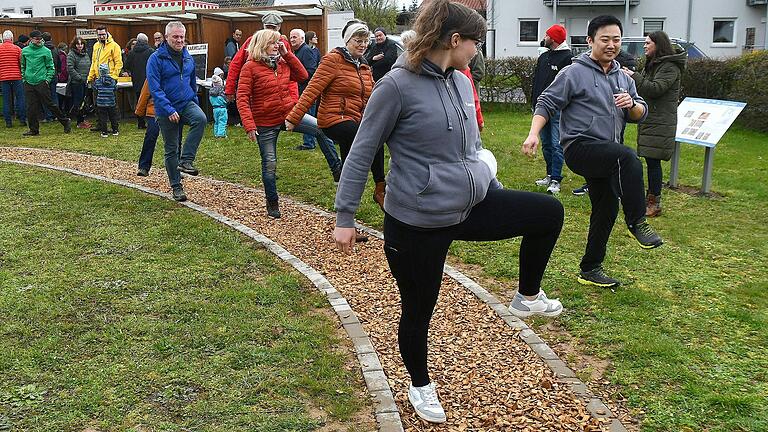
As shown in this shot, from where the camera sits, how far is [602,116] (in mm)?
5152

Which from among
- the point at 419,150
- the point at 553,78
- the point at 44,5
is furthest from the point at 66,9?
the point at 419,150

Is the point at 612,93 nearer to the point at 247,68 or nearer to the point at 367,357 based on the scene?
the point at 367,357

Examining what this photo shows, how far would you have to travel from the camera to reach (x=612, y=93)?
519cm

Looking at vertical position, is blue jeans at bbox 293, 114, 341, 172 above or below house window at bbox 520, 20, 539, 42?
below

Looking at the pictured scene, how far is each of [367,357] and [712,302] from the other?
2.69 metres

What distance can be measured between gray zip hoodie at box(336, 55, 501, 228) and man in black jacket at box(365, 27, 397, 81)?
992 cm

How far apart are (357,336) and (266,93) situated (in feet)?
11.9

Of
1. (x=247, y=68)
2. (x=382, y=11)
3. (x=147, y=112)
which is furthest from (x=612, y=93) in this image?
(x=382, y=11)

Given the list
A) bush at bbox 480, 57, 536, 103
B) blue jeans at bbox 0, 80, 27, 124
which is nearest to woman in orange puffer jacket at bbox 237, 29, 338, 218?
blue jeans at bbox 0, 80, 27, 124

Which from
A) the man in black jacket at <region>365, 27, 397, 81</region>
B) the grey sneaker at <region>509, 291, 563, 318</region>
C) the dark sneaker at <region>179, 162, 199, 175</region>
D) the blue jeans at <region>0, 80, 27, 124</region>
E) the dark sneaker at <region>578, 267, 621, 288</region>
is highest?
the man in black jacket at <region>365, 27, 397, 81</region>

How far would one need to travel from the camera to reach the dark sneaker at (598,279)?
5699 mm

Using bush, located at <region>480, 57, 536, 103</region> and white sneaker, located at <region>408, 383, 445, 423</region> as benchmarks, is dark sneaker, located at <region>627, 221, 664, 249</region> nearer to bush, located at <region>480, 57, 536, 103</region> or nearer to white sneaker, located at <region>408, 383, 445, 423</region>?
white sneaker, located at <region>408, 383, 445, 423</region>

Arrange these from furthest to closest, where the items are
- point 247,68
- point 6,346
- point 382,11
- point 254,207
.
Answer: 1. point 382,11
2. point 254,207
3. point 247,68
4. point 6,346

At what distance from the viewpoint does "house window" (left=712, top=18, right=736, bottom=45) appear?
35094 millimetres
